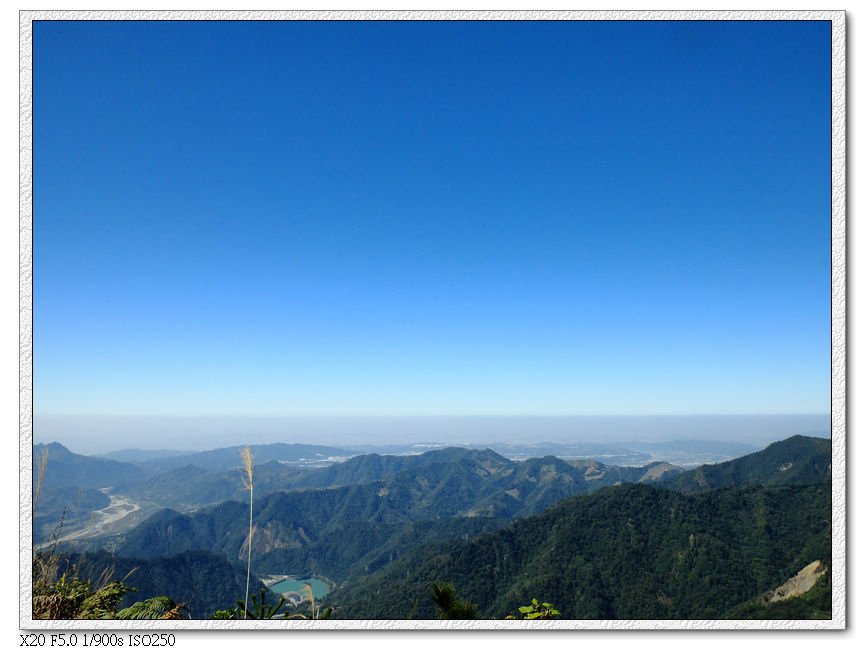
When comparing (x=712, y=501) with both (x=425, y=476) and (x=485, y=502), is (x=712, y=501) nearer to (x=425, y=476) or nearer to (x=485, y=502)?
(x=485, y=502)

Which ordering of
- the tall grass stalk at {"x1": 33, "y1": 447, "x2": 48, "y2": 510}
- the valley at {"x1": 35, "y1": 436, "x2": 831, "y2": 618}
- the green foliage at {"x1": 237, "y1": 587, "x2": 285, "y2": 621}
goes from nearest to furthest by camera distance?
the tall grass stalk at {"x1": 33, "y1": 447, "x2": 48, "y2": 510}
the green foliage at {"x1": 237, "y1": 587, "x2": 285, "y2": 621}
the valley at {"x1": 35, "y1": 436, "x2": 831, "y2": 618}

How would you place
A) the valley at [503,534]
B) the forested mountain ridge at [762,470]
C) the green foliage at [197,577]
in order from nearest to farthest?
1. the valley at [503,534]
2. the green foliage at [197,577]
3. the forested mountain ridge at [762,470]

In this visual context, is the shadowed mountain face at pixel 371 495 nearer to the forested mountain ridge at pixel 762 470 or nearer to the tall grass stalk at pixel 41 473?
the forested mountain ridge at pixel 762 470

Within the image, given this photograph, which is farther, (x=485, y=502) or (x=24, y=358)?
(x=485, y=502)

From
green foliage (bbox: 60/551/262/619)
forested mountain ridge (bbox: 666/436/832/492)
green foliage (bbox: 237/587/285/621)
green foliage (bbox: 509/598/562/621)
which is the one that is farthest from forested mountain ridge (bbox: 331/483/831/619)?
green foliage (bbox: 237/587/285/621)

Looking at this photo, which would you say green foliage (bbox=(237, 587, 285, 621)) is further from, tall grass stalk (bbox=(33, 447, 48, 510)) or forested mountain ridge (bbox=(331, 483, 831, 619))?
forested mountain ridge (bbox=(331, 483, 831, 619))

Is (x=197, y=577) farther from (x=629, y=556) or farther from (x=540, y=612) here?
(x=540, y=612)

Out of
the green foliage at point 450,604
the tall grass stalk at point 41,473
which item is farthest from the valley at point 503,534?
the tall grass stalk at point 41,473

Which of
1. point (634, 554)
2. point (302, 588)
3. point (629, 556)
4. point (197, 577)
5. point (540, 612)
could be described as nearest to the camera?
point (302, 588)

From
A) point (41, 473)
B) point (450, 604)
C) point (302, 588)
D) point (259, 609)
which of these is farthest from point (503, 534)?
point (41, 473)
